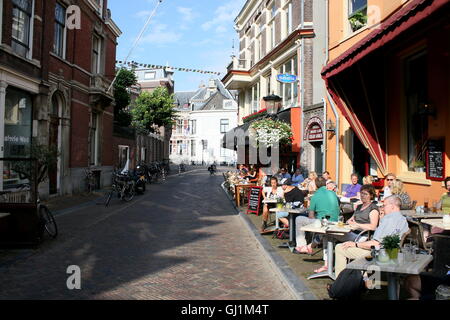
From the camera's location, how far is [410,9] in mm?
4742

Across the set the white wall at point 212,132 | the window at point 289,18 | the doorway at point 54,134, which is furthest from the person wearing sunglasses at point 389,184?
the white wall at point 212,132

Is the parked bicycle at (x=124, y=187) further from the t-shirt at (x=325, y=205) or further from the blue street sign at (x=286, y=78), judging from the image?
the t-shirt at (x=325, y=205)

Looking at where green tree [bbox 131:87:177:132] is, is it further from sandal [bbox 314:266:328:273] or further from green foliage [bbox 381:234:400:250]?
green foliage [bbox 381:234:400:250]

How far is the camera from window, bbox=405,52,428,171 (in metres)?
7.18

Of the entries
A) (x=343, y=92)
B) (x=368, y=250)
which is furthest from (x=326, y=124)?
(x=368, y=250)

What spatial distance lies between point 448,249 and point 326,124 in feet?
25.1

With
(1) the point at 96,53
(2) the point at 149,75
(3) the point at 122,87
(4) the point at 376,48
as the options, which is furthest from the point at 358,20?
(2) the point at 149,75

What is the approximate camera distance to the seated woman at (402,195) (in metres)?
6.56

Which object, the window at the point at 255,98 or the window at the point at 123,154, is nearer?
the window at the point at 255,98

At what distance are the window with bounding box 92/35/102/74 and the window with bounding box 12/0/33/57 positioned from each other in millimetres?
6256

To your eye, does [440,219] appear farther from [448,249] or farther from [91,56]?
[91,56]

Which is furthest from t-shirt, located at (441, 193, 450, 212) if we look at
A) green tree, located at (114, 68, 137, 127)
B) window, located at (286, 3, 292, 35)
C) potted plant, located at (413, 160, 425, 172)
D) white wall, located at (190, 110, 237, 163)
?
white wall, located at (190, 110, 237, 163)

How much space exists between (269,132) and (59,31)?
31.5ft

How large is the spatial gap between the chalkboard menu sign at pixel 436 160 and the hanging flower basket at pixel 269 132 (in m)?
6.20
